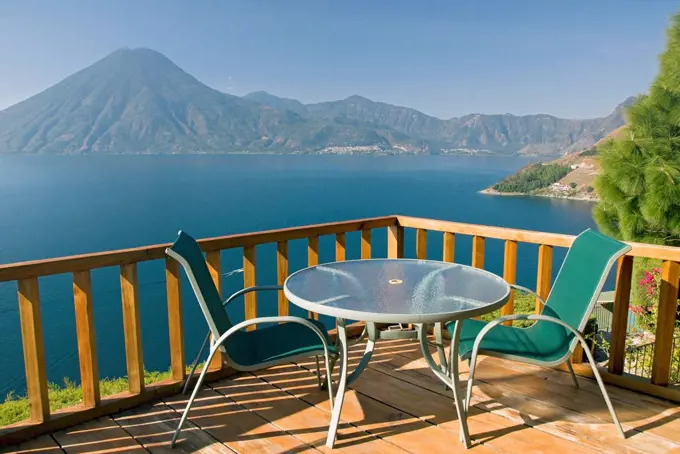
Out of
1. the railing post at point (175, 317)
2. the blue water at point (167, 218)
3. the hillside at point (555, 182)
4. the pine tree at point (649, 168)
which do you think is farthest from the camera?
the hillside at point (555, 182)

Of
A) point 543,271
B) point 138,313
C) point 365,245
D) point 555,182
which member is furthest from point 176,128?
point 543,271

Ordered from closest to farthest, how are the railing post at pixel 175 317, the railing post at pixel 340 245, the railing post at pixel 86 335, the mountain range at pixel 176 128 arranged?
the railing post at pixel 86 335 < the railing post at pixel 175 317 < the railing post at pixel 340 245 < the mountain range at pixel 176 128

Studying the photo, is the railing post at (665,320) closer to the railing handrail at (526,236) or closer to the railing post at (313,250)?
the railing handrail at (526,236)

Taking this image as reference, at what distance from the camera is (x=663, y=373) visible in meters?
2.84

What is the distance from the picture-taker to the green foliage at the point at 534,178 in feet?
201

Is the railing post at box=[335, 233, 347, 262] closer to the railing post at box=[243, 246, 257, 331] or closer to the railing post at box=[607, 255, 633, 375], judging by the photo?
the railing post at box=[243, 246, 257, 331]

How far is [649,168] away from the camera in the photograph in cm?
1032

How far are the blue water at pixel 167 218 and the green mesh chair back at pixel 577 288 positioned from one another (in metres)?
1.51

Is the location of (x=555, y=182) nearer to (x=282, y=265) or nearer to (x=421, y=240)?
(x=421, y=240)

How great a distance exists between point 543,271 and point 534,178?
→ 68.9m

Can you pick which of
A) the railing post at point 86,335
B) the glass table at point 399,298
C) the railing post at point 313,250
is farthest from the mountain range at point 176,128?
the railing post at point 86,335

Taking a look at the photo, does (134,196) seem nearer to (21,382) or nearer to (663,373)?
(21,382)

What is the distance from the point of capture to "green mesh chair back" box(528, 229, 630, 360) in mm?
2467

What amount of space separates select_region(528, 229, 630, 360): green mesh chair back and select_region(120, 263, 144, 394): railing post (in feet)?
6.97
